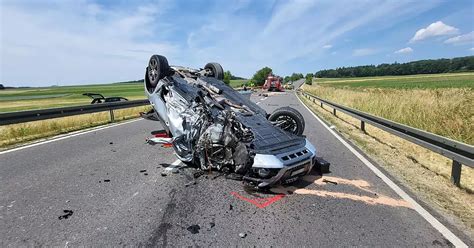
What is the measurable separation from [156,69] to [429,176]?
19.4 ft

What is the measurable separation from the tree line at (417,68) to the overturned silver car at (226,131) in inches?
5111

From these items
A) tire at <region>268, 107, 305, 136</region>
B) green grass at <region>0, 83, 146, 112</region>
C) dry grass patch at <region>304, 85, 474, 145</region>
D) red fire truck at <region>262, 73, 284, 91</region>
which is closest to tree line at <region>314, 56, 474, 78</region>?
red fire truck at <region>262, 73, 284, 91</region>

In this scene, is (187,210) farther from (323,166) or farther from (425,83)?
(425,83)

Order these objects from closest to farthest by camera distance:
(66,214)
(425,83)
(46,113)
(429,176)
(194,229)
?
(194,229) → (66,214) → (429,176) → (46,113) → (425,83)

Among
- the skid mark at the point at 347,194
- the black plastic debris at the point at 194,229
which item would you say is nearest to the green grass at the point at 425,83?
the skid mark at the point at 347,194

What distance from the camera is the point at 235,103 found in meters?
5.96

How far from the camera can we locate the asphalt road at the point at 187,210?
3146 mm

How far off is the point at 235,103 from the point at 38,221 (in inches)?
144

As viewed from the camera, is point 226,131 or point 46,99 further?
point 46,99

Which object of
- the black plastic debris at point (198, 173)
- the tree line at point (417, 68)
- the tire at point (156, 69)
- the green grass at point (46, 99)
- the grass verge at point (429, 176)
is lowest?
the green grass at point (46, 99)

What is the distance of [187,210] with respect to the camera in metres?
3.81

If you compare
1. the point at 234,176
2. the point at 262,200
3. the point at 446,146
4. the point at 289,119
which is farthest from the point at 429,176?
the point at 234,176

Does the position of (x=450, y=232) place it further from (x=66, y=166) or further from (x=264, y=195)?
(x=66, y=166)

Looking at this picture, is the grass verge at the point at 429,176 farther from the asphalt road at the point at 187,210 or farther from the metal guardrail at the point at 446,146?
the asphalt road at the point at 187,210
